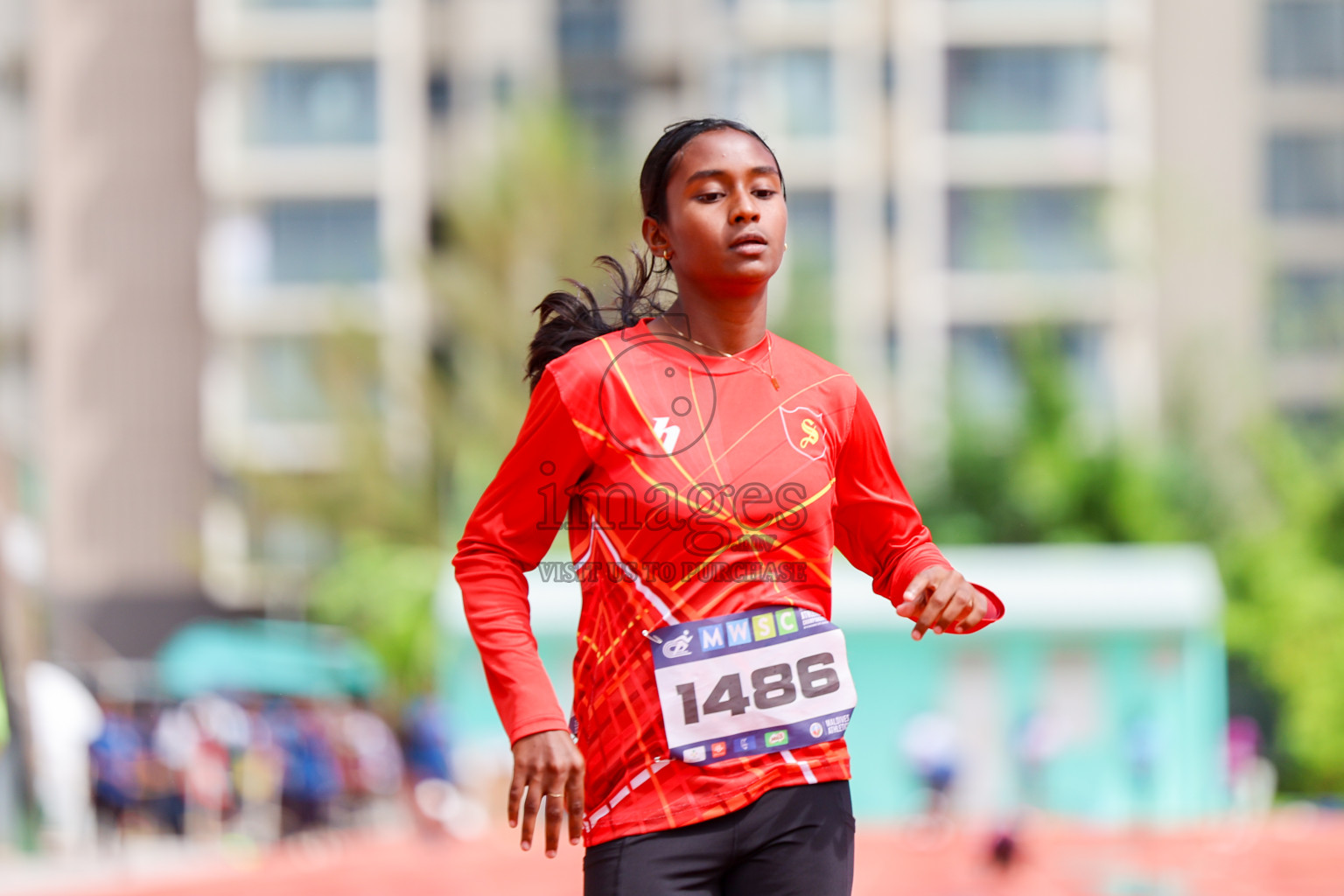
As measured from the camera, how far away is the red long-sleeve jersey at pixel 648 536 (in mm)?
2104

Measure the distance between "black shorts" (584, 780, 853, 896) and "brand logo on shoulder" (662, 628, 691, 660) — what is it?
21 cm

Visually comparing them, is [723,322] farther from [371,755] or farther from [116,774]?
[371,755]

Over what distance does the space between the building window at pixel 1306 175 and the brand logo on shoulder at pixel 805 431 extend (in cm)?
3648

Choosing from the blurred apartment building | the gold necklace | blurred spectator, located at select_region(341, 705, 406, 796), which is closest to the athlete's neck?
the gold necklace

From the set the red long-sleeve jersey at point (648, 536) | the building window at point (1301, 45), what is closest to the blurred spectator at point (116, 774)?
the red long-sleeve jersey at point (648, 536)

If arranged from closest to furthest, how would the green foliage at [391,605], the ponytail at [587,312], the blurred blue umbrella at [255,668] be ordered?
the ponytail at [587,312]
the blurred blue umbrella at [255,668]
the green foliage at [391,605]

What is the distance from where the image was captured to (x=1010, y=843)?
1008 centimetres

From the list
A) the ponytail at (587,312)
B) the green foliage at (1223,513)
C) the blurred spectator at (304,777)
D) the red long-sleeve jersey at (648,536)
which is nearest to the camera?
the red long-sleeve jersey at (648,536)

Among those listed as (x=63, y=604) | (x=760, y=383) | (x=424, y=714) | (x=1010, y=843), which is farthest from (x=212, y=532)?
(x=760, y=383)

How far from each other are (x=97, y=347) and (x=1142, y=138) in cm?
2304

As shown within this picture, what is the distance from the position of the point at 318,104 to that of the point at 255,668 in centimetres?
1703

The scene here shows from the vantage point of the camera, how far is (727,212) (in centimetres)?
222

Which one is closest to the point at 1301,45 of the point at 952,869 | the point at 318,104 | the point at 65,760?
the point at 318,104

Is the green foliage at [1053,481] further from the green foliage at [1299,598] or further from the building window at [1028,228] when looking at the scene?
the building window at [1028,228]
